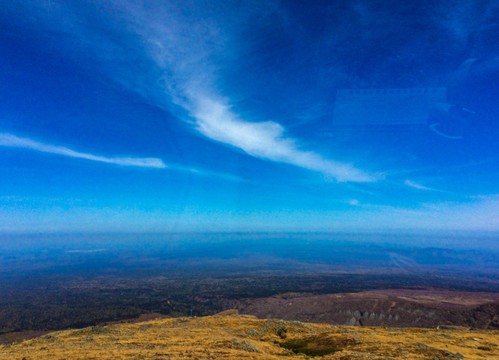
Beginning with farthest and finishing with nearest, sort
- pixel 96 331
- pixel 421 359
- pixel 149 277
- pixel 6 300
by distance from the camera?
pixel 149 277 < pixel 6 300 < pixel 96 331 < pixel 421 359

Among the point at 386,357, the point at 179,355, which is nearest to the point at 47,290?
the point at 179,355

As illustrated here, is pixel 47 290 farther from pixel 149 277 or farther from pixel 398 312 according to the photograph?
pixel 398 312

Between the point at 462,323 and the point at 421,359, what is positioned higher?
the point at 421,359

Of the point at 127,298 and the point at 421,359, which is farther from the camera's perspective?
the point at 127,298

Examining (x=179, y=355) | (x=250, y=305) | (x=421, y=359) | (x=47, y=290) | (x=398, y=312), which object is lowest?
(x=47, y=290)

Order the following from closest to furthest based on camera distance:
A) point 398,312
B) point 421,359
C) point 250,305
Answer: point 421,359 → point 398,312 → point 250,305

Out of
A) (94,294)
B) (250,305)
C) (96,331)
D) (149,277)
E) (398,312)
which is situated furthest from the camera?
(149,277)

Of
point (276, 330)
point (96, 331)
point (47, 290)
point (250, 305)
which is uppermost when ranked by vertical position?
point (276, 330)

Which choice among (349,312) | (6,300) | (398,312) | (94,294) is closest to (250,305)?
(349,312)

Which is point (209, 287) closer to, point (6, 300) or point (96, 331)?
point (6, 300)
